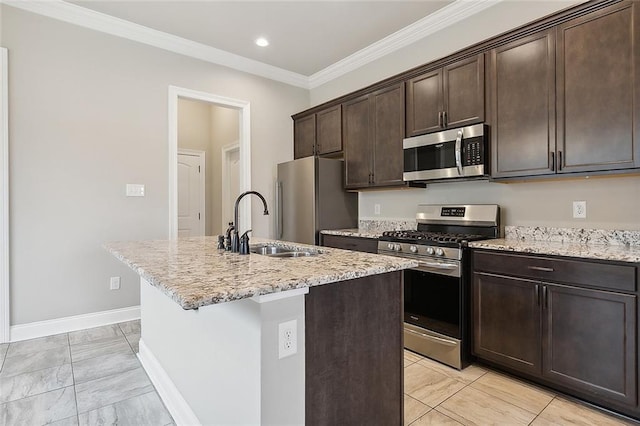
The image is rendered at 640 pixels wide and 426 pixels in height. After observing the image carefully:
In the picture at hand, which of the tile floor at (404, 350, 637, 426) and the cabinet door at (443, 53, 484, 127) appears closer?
the tile floor at (404, 350, 637, 426)

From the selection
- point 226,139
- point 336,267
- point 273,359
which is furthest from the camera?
point 226,139

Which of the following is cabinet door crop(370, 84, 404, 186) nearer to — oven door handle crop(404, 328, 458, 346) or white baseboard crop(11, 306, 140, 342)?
oven door handle crop(404, 328, 458, 346)

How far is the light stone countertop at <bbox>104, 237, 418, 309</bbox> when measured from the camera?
3.18 feet

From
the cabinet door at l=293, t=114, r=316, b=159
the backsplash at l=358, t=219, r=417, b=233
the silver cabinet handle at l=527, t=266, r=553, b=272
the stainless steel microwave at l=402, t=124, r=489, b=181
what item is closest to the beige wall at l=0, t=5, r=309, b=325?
the cabinet door at l=293, t=114, r=316, b=159

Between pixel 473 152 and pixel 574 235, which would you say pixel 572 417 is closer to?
pixel 574 235

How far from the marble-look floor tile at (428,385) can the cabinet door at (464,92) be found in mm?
1887

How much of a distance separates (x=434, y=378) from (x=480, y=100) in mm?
2053

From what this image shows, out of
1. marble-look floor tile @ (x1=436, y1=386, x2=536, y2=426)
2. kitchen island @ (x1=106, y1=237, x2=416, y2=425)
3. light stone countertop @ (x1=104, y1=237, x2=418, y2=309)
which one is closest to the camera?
light stone countertop @ (x1=104, y1=237, x2=418, y2=309)

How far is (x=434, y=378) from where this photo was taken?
230 cm

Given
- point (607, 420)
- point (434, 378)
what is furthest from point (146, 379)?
point (607, 420)

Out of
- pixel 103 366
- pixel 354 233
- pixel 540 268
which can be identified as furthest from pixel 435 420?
pixel 103 366

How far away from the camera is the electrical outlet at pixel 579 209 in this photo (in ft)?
7.69

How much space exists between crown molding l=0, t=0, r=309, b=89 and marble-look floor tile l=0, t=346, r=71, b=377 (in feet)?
9.36

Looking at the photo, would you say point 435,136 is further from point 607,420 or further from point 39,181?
point 39,181
